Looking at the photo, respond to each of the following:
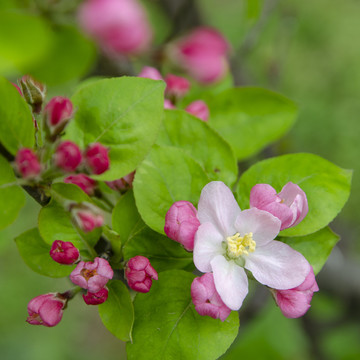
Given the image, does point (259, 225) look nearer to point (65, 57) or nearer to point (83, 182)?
point (83, 182)

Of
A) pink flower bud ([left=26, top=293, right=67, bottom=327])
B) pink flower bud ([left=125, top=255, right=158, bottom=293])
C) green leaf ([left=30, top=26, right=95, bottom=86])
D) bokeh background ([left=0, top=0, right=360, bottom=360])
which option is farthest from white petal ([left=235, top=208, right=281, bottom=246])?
green leaf ([left=30, top=26, right=95, bottom=86])

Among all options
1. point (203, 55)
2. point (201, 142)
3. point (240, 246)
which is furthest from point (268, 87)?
point (240, 246)

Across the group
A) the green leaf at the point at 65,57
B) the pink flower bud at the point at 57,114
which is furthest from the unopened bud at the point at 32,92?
the green leaf at the point at 65,57

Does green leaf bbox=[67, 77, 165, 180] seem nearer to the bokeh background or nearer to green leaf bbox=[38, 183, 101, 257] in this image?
green leaf bbox=[38, 183, 101, 257]

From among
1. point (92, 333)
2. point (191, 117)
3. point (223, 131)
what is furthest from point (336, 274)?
point (92, 333)

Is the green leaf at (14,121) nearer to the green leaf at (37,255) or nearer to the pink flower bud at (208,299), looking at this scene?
the green leaf at (37,255)

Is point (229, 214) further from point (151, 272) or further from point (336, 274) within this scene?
point (336, 274)
